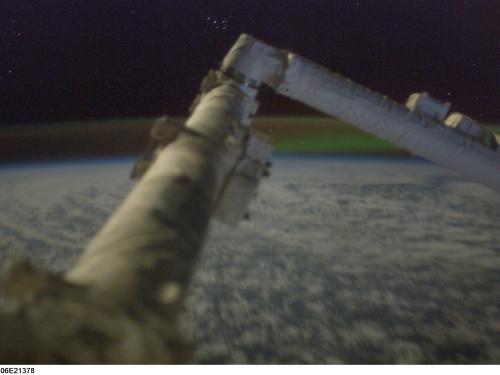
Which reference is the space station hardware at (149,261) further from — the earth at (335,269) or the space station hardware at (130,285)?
the earth at (335,269)

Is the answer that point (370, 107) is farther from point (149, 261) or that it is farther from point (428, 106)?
point (149, 261)

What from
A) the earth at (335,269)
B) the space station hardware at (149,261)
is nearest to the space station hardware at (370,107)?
the space station hardware at (149,261)

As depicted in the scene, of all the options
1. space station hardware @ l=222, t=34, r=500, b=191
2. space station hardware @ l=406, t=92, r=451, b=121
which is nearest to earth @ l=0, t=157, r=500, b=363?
space station hardware @ l=222, t=34, r=500, b=191

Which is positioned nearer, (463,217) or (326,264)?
(326,264)

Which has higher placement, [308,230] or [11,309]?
[11,309]

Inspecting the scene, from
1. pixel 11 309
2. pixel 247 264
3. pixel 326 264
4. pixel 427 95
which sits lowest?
pixel 247 264
